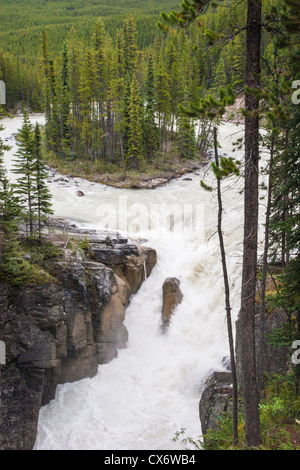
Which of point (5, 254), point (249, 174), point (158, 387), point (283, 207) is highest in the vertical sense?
point (249, 174)

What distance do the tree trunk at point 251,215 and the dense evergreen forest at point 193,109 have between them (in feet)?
0.08

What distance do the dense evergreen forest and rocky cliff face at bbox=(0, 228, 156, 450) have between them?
2206mm

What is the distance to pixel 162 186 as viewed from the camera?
38.3 m

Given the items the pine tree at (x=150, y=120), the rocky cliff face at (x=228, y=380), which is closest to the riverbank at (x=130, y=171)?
the pine tree at (x=150, y=120)

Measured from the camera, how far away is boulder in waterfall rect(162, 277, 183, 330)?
69.5ft

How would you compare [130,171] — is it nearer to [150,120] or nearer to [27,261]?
[150,120]

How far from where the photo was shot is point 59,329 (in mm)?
16469

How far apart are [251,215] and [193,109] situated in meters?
2.67

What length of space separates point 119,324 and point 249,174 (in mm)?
14053

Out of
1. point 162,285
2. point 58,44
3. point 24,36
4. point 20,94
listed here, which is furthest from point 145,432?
point 24,36

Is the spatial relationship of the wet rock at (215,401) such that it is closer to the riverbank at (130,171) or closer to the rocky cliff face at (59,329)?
the rocky cliff face at (59,329)

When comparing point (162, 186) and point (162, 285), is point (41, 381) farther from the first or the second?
point (162, 186)

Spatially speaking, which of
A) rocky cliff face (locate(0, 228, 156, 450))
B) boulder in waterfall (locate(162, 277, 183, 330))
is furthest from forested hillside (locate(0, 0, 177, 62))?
rocky cliff face (locate(0, 228, 156, 450))

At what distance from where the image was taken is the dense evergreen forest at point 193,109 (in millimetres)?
7531
